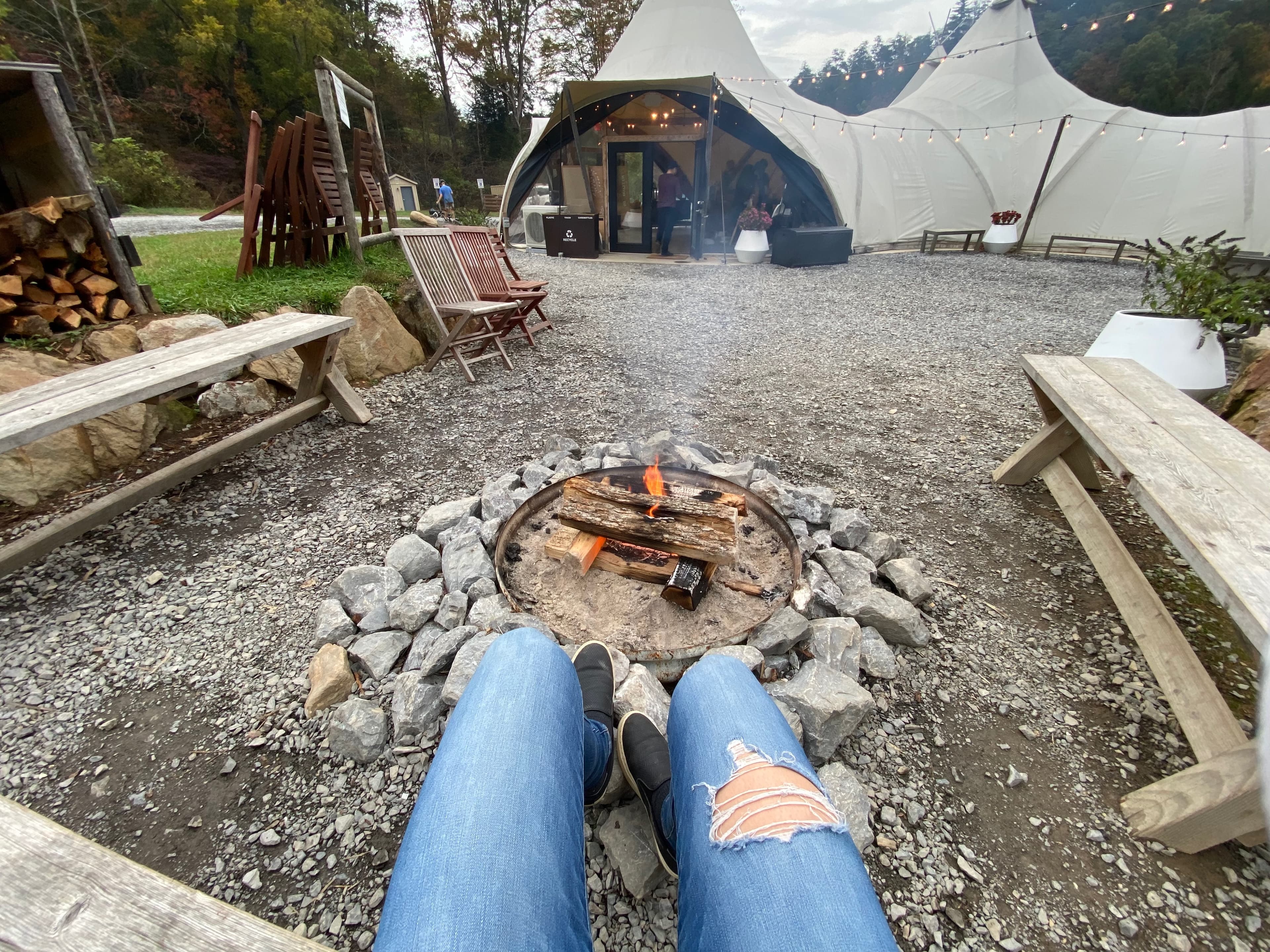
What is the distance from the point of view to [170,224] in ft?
34.6

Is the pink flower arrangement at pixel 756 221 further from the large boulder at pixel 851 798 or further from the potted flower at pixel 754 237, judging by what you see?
the large boulder at pixel 851 798

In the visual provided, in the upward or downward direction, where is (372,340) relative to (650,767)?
upward

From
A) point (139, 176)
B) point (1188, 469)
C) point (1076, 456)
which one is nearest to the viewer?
point (1188, 469)

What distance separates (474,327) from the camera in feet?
16.8

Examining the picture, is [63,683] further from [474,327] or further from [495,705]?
[474,327]

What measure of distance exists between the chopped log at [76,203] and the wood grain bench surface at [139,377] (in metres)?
1.13

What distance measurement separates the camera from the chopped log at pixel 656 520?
1.98m

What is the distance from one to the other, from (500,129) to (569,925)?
34.1 m

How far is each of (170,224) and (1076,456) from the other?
14.7m

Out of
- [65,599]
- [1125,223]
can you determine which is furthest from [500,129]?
[65,599]

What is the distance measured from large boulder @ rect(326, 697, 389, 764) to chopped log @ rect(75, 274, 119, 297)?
364 cm

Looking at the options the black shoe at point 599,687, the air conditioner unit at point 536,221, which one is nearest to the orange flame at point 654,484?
the black shoe at point 599,687

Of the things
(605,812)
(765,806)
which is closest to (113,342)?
(605,812)

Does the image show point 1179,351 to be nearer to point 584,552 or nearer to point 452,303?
point 584,552
